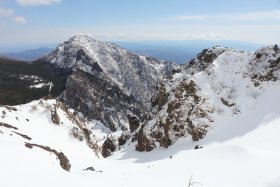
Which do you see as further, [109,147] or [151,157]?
[109,147]

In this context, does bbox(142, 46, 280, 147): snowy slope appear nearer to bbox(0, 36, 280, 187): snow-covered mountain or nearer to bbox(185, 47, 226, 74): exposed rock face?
bbox(0, 36, 280, 187): snow-covered mountain

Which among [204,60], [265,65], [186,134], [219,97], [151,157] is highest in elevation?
[265,65]

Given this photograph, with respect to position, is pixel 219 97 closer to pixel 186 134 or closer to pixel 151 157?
pixel 186 134

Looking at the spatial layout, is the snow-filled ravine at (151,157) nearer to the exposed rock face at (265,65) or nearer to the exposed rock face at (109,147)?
the exposed rock face at (265,65)

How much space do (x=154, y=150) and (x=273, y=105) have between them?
2081cm

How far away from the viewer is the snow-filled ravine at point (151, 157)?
27469 mm

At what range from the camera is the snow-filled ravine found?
90.1 ft

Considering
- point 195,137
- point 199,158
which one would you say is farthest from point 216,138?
point 199,158

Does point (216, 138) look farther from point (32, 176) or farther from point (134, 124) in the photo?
point (32, 176)

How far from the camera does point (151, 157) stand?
202ft

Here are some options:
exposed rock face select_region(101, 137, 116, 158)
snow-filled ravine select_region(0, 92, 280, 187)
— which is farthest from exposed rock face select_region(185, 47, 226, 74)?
exposed rock face select_region(101, 137, 116, 158)

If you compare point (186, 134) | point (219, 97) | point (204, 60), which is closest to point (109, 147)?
point (186, 134)

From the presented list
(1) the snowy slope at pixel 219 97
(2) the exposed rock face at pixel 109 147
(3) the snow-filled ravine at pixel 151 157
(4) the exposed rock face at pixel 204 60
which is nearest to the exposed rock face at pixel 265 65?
(1) the snowy slope at pixel 219 97

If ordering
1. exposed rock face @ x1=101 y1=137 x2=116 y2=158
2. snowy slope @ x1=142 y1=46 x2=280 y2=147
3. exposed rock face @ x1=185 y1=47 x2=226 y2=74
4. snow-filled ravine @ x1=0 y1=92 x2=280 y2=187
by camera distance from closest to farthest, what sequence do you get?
snow-filled ravine @ x1=0 y1=92 x2=280 y2=187 → snowy slope @ x1=142 y1=46 x2=280 y2=147 → exposed rock face @ x1=185 y1=47 x2=226 y2=74 → exposed rock face @ x1=101 y1=137 x2=116 y2=158
